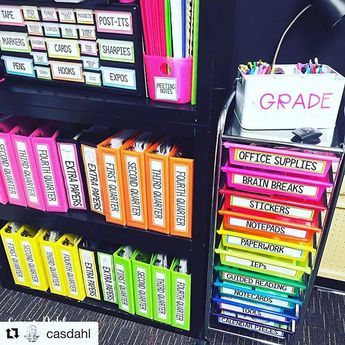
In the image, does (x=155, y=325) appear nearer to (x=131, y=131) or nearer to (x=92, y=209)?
(x=92, y=209)

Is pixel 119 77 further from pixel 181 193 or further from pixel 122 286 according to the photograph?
pixel 122 286

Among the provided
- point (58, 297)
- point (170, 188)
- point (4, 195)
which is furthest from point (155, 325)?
point (4, 195)

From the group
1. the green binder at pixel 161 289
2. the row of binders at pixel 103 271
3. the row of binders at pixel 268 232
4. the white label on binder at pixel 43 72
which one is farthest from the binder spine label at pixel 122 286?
the white label on binder at pixel 43 72

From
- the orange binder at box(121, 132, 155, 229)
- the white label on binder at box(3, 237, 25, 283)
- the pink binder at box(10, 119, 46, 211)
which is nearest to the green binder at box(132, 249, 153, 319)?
the orange binder at box(121, 132, 155, 229)

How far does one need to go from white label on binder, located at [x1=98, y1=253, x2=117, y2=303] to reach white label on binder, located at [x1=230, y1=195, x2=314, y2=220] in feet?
1.67

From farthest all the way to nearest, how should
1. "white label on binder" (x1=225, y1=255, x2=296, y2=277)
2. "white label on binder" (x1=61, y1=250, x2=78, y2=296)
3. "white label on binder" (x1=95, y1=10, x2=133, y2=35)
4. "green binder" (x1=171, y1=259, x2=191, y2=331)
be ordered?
"white label on binder" (x1=61, y1=250, x2=78, y2=296)
"green binder" (x1=171, y1=259, x2=191, y2=331)
"white label on binder" (x1=225, y1=255, x2=296, y2=277)
"white label on binder" (x1=95, y1=10, x2=133, y2=35)

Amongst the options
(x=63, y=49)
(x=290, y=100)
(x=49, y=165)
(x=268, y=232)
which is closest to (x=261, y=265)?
(x=268, y=232)

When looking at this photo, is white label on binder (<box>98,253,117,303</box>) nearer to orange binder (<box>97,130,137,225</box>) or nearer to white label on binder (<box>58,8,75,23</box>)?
orange binder (<box>97,130,137,225</box>)

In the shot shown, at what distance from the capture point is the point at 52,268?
1.37 m

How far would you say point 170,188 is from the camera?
3.48 ft

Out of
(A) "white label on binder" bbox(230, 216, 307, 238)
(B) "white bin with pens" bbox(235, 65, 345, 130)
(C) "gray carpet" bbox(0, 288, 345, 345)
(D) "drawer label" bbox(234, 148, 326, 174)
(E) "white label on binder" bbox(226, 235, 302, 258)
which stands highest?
(B) "white bin with pens" bbox(235, 65, 345, 130)

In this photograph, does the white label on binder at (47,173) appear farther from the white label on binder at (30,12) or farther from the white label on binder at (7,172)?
the white label on binder at (30,12)

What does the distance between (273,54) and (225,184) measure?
474 mm

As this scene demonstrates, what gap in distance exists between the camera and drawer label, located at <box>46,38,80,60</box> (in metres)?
0.96
